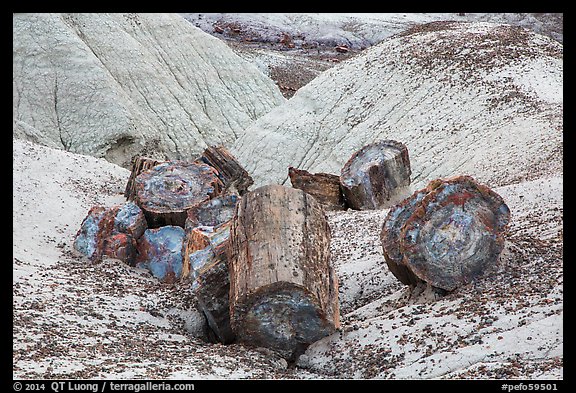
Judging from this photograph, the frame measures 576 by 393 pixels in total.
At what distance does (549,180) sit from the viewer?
10.2 metres

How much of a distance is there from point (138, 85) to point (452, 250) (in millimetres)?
16727

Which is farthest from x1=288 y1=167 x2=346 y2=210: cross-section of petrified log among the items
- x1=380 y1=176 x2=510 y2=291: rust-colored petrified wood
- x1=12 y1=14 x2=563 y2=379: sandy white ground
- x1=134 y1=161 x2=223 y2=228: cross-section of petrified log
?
x1=380 y1=176 x2=510 y2=291: rust-colored petrified wood

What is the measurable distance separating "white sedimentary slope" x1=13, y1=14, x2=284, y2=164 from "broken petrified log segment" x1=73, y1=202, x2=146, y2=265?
9455 mm

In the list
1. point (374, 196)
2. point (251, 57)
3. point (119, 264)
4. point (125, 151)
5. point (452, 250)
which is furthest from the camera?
point (251, 57)

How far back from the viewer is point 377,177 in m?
13.5

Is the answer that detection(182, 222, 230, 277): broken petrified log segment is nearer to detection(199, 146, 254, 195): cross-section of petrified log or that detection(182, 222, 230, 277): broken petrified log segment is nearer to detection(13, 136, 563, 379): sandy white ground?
detection(13, 136, 563, 379): sandy white ground

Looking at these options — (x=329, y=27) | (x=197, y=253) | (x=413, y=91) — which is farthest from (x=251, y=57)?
(x=197, y=253)

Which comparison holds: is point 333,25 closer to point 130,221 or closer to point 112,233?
point 130,221

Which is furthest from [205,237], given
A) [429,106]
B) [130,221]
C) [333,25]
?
[333,25]

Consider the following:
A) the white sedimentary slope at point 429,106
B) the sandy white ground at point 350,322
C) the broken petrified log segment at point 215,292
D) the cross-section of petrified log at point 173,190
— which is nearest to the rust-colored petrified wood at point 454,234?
the sandy white ground at point 350,322

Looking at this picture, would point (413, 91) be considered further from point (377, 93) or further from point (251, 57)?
point (251, 57)

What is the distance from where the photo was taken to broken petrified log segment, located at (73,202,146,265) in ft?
33.1

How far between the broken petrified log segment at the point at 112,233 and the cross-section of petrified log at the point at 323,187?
394 centimetres

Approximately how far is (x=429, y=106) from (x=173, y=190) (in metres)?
8.77
